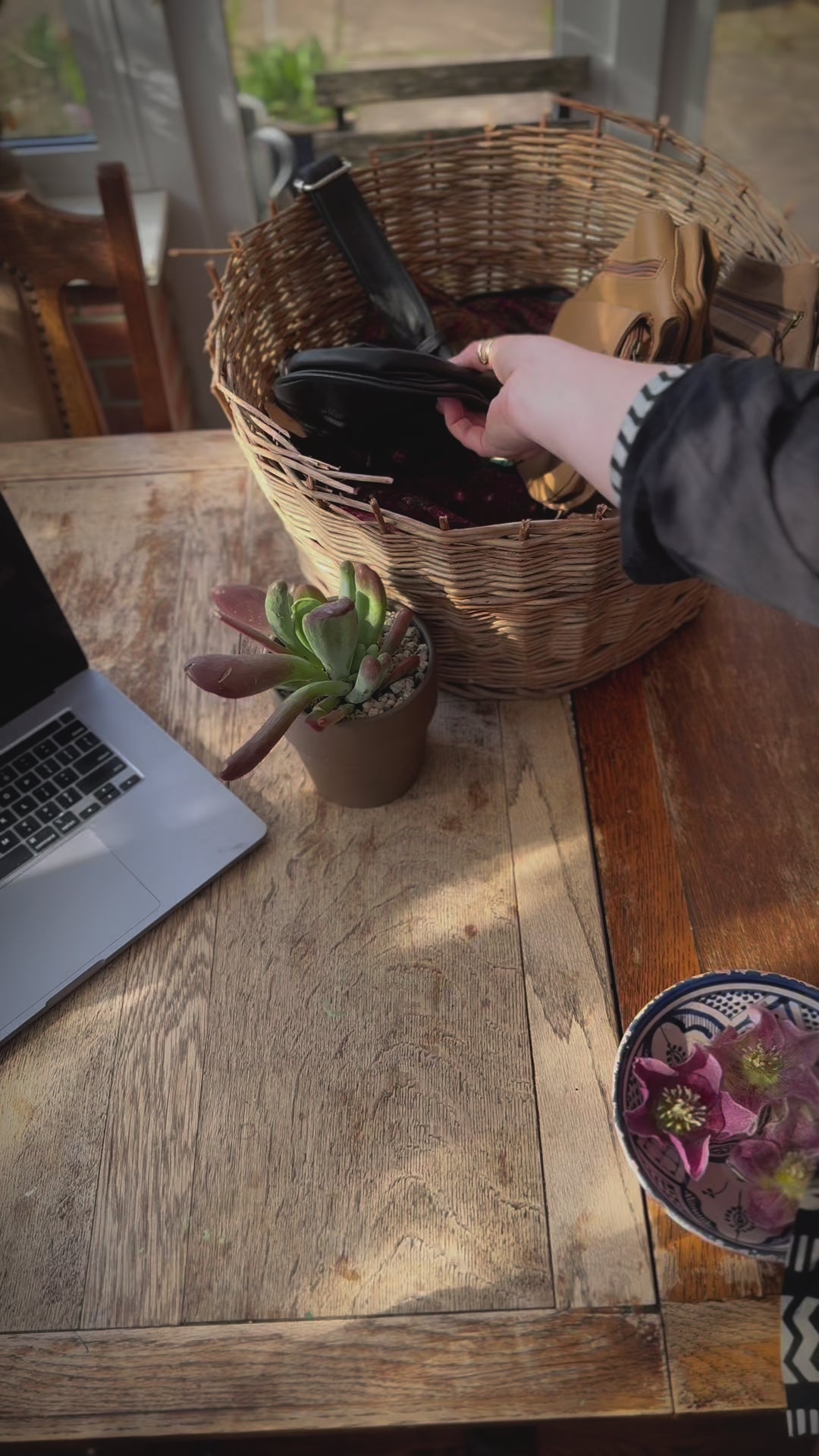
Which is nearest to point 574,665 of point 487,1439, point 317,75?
point 487,1439

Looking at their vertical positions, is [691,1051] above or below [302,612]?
below

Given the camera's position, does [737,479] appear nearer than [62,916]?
Yes

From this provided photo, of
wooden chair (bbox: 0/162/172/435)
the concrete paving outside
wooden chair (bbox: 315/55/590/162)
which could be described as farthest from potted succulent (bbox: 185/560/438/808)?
the concrete paving outside

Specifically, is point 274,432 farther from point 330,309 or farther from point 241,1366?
point 241,1366

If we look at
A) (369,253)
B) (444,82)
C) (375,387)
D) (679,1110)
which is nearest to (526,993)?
(679,1110)

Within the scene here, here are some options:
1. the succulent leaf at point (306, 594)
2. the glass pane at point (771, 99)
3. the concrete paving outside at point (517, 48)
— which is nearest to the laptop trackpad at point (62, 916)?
the succulent leaf at point (306, 594)

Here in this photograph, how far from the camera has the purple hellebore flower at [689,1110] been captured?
62cm

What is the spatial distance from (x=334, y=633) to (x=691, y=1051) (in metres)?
0.35

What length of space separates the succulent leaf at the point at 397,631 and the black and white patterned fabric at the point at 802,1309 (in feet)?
1.39

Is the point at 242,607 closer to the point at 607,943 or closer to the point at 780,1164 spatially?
the point at 607,943

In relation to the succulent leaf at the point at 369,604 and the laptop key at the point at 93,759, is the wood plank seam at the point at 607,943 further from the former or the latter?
the laptop key at the point at 93,759

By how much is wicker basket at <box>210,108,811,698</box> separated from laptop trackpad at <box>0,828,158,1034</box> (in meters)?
0.30

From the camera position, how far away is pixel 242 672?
693 mm

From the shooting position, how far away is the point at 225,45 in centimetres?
152
